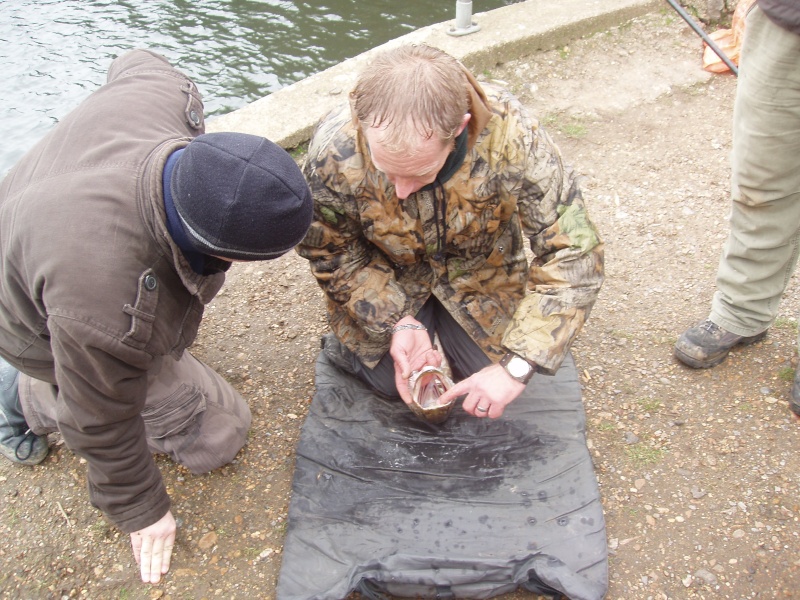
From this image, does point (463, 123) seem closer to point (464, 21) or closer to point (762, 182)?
point (762, 182)

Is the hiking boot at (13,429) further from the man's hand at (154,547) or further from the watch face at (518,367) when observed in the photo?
the watch face at (518,367)

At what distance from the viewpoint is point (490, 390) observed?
7.48ft

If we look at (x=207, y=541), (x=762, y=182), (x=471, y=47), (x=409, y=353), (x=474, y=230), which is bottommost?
(x=207, y=541)

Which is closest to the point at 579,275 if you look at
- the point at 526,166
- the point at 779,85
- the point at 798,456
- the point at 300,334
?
the point at 526,166

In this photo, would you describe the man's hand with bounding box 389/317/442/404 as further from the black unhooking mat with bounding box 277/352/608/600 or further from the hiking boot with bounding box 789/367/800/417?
the hiking boot with bounding box 789/367/800/417

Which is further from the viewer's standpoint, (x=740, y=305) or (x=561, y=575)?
(x=740, y=305)

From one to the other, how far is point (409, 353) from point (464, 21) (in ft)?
9.90

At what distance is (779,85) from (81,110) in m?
2.15

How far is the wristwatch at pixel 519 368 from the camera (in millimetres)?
2246

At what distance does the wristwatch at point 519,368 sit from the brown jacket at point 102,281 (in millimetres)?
948

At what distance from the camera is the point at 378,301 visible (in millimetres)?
2549

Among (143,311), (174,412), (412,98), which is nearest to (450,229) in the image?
(412,98)

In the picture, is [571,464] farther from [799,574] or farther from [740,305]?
[740,305]

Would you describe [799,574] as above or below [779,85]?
below
